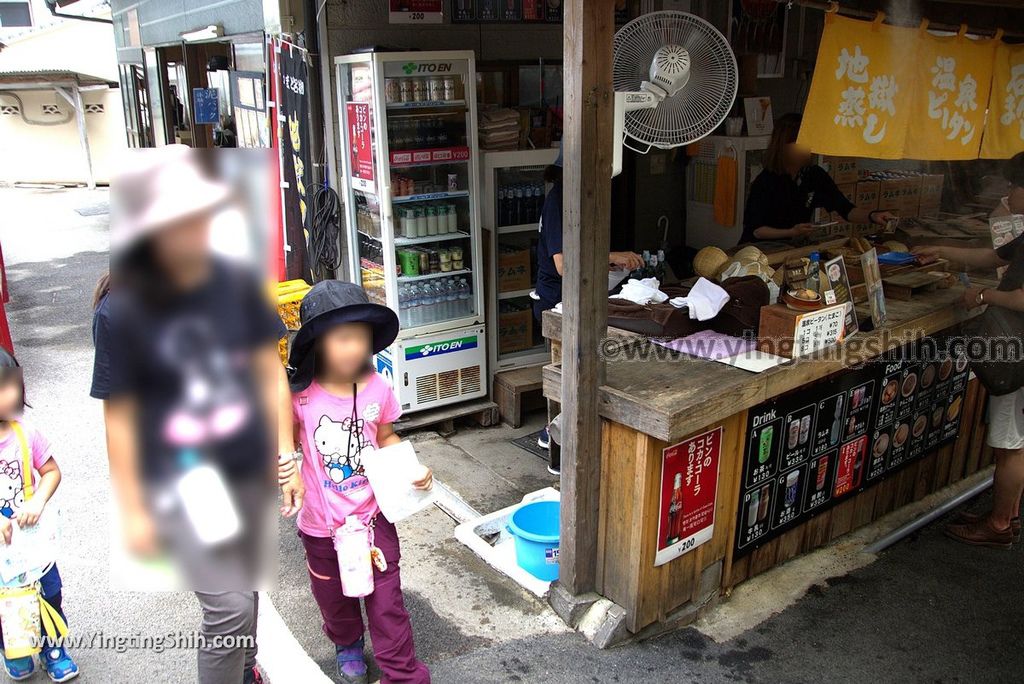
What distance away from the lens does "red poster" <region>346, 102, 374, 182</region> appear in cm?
537

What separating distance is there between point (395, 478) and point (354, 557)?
1.18 feet

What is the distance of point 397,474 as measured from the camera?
9.35ft

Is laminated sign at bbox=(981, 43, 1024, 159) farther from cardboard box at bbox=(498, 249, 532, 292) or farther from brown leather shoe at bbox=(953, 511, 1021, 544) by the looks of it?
cardboard box at bbox=(498, 249, 532, 292)

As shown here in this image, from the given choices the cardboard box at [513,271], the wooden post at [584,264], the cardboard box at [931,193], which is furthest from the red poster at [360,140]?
the cardboard box at [931,193]

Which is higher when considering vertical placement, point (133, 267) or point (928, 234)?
point (133, 267)

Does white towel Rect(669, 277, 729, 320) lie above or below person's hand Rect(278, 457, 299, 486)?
above

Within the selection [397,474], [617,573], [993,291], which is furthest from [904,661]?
[397,474]

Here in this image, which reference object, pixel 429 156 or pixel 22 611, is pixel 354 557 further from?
pixel 429 156

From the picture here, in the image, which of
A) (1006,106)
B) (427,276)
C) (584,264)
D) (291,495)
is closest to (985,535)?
(1006,106)

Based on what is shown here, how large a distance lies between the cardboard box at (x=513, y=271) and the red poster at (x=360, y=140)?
4.08ft

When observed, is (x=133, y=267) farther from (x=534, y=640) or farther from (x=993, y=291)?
(x=993, y=291)

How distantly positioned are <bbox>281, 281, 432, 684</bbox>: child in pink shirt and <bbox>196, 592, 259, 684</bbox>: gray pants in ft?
1.88

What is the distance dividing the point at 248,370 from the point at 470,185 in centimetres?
495

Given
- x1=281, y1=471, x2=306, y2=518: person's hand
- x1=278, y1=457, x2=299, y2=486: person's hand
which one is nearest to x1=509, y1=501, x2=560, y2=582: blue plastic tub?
x1=281, y1=471, x2=306, y2=518: person's hand
